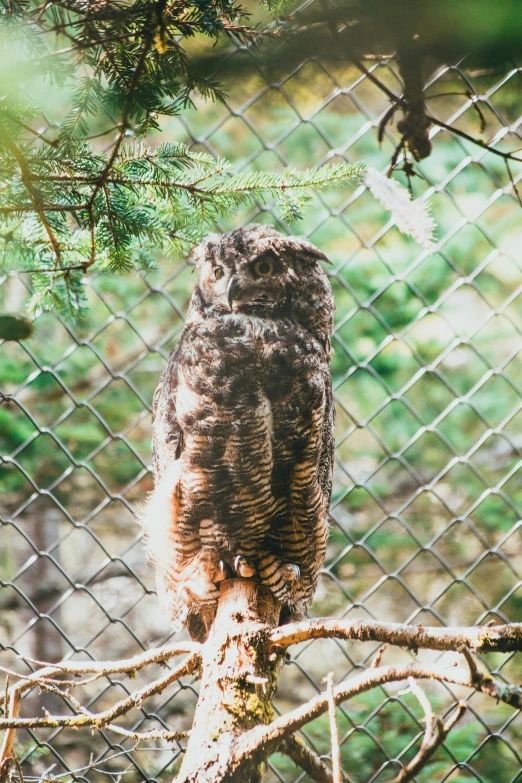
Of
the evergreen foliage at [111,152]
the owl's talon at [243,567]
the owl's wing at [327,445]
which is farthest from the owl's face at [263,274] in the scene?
the owl's talon at [243,567]

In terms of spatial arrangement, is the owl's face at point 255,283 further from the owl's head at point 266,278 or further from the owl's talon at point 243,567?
the owl's talon at point 243,567

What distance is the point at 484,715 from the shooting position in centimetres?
286

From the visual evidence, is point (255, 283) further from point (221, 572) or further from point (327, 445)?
point (221, 572)

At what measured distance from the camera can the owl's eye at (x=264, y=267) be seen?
1.54m

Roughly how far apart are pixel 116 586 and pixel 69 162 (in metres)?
2.95

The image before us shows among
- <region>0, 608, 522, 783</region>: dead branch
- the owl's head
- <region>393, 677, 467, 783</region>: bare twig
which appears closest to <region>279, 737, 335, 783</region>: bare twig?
<region>0, 608, 522, 783</region>: dead branch

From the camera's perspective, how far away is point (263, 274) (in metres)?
1.55

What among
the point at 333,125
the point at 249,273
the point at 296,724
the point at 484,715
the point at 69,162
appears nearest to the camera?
the point at 296,724

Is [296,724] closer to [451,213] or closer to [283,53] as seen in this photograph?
[283,53]

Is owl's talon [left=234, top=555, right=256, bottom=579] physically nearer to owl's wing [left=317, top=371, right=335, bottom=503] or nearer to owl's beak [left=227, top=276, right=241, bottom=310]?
owl's wing [left=317, top=371, right=335, bottom=503]

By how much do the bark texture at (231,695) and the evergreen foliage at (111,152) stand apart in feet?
2.24

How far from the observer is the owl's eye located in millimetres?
1538

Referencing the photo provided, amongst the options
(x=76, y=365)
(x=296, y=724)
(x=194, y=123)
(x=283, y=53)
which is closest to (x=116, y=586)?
(x=76, y=365)

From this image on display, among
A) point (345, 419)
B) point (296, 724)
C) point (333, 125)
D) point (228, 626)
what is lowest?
point (296, 724)
